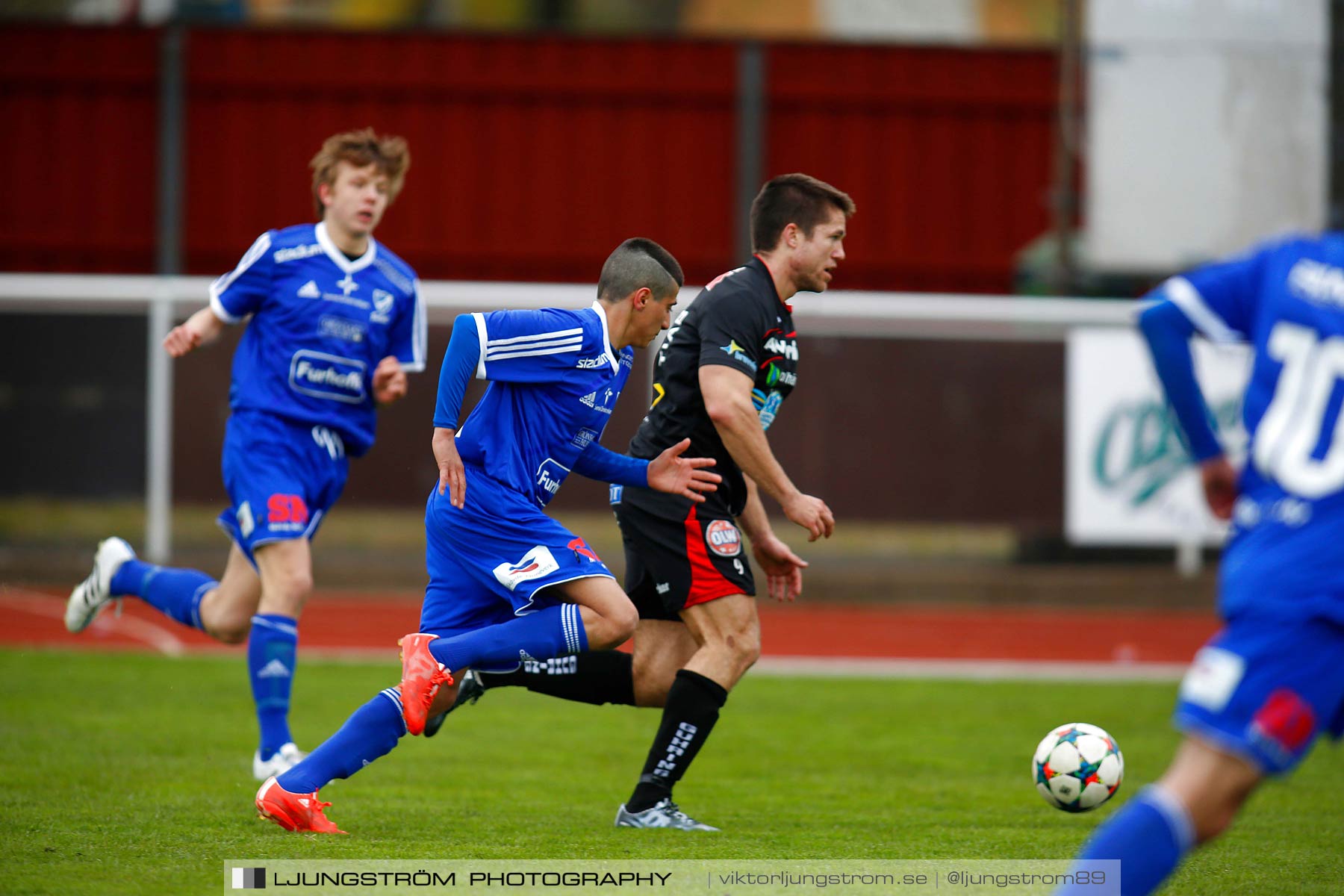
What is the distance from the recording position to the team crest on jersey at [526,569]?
4.79m

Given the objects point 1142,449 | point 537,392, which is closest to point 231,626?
point 537,392

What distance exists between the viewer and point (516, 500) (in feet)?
16.0

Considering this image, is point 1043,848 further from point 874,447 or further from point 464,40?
point 464,40

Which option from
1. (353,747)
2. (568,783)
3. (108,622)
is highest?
(353,747)

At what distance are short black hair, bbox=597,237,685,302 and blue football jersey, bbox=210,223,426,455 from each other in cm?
142

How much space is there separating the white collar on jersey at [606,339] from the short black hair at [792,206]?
24.9 inches

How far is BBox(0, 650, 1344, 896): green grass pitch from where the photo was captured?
459 centimetres

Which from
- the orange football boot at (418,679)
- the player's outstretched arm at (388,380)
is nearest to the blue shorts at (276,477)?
the player's outstretched arm at (388,380)

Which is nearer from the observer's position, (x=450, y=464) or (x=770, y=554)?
(x=450, y=464)

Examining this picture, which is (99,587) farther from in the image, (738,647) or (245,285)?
(738,647)

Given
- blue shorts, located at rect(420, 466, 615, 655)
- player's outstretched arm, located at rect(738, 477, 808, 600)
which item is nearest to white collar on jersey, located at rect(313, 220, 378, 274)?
blue shorts, located at rect(420, 466, 615, 655)

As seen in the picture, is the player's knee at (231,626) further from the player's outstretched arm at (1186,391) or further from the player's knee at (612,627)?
the player's outstretched arm at (1186,391)

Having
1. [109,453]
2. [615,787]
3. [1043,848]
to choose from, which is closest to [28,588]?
[109,453]

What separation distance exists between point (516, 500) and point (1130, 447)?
33.1ft
